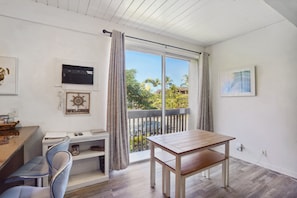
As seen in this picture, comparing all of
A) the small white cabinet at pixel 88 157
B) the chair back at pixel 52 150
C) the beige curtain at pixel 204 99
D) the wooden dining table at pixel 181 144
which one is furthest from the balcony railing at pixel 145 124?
the chair back at pixel 52 150

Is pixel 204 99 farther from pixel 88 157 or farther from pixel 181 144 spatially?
pixel 88 157

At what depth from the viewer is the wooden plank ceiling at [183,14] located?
201 cm

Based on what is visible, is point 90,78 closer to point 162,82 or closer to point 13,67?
point 13,67

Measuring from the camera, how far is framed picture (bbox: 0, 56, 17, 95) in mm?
1853

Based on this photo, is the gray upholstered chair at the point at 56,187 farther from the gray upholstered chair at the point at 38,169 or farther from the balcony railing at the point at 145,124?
the balcony railing at the point at 145,124

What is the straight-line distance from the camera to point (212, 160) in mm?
1938

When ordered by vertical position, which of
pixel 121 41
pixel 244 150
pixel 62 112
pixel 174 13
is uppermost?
pixel 174 13

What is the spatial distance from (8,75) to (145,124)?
2337mm

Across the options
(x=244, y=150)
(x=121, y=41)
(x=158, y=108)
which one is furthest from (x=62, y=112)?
(x=244, y=150)

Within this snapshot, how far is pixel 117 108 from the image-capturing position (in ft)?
7.76

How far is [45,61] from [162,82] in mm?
2075

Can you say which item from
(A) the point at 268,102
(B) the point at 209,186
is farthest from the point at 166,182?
(A) the point at 268,102

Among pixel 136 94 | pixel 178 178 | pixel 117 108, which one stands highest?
pixel 136 94

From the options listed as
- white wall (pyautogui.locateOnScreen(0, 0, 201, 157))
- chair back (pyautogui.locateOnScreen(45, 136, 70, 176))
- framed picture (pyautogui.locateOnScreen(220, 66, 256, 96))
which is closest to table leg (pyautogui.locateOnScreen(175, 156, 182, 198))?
chair back (pyautogui.locateOnScreen(45, 136, 70, 176))
